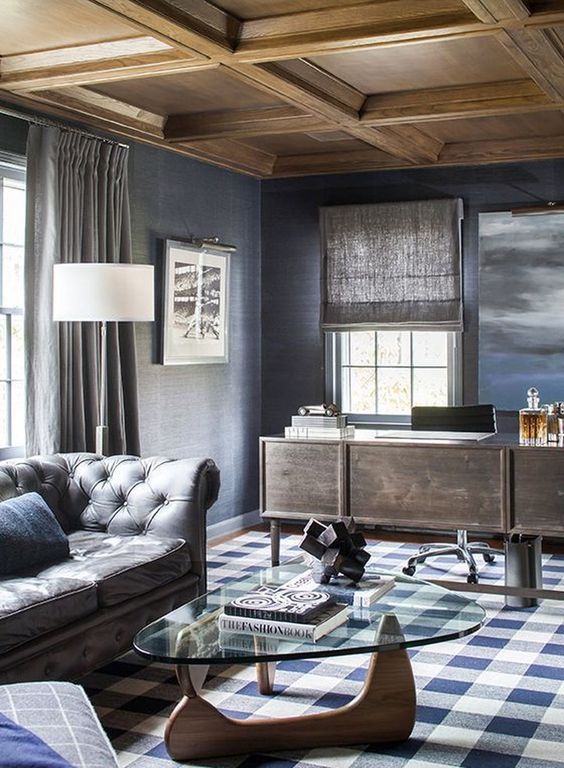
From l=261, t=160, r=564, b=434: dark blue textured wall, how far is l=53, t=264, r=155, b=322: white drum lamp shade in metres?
2.68

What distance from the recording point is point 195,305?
21.4ft

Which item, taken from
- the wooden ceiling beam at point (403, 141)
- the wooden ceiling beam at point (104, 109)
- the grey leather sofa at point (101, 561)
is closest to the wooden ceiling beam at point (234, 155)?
the wooden ceiling beam at point (104, 109)

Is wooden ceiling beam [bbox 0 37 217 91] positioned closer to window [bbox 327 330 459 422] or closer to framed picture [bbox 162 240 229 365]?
framed picture [bbox 162 240 229 365]

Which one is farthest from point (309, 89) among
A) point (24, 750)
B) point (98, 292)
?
point (24, 750)

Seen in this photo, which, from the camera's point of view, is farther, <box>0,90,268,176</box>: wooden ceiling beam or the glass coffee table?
<box>0,90,268,176</box>: wooden ceiling beam

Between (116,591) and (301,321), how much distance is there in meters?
3.76

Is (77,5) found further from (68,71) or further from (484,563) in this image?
(484,563)

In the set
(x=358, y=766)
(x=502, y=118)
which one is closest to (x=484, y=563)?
(x=502, y=118)

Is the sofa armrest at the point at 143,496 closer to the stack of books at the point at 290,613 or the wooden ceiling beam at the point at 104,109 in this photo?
the stack of books at the point at 290,613

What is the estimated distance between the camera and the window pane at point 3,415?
5.10 metres

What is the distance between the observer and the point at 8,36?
415cm

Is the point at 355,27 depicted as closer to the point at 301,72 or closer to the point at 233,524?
the point at 301,72

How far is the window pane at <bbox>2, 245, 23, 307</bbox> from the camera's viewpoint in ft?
16.8

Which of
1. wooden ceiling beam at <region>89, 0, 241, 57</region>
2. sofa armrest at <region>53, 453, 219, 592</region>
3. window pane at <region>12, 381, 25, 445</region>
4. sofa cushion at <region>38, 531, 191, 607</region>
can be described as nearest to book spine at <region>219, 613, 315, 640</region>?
sofa cushion at <region>38, 531, 191, 607</region>
